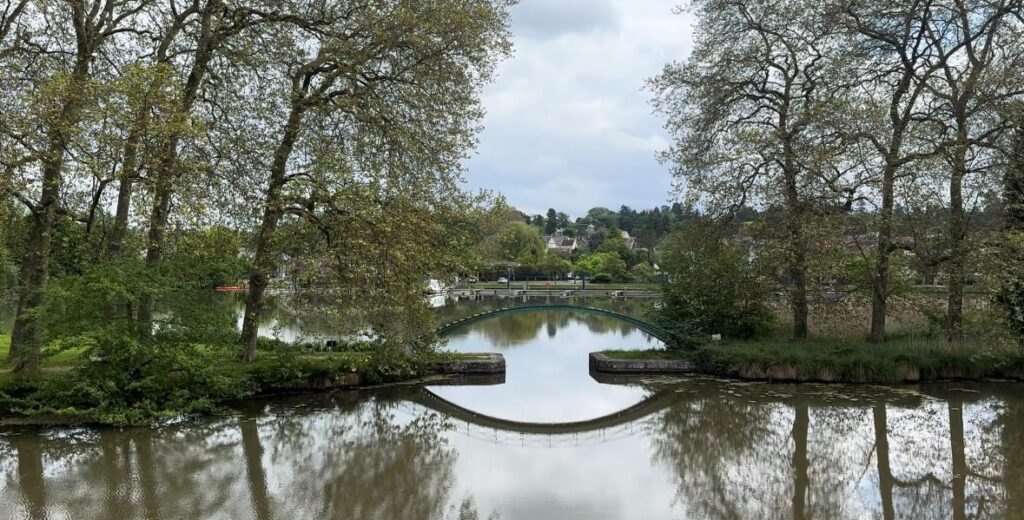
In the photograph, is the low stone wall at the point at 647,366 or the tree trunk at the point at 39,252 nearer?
the tree trunk at the point at 39,252

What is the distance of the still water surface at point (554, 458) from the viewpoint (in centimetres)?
817

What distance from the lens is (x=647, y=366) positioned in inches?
723

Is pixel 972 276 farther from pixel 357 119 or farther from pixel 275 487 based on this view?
pixel 275 487

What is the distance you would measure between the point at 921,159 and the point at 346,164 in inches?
545

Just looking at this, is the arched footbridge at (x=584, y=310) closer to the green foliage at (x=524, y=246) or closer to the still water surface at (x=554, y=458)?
the still water surface at (x=554, y=458)

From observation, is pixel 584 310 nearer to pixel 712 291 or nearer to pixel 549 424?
pixel 712 291

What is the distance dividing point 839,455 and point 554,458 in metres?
4.63

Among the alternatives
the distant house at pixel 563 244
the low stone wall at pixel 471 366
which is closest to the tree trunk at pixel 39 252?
the low stone wall at pixel 471 366

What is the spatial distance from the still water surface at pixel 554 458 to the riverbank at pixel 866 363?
2.26ft

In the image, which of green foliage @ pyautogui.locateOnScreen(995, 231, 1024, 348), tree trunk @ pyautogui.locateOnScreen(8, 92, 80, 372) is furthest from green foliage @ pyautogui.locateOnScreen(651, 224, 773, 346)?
tree trunk @ pyautogui.locateOnScreen(8, 92, 80, 372)

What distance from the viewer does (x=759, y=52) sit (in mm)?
18016

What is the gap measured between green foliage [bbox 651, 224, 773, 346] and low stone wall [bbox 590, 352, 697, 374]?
67cm

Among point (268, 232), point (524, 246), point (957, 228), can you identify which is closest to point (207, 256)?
point (268, 232)

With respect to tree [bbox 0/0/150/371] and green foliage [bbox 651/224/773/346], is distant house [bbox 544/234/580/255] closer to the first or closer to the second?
green foliage [bbox 651/224/773/346]
